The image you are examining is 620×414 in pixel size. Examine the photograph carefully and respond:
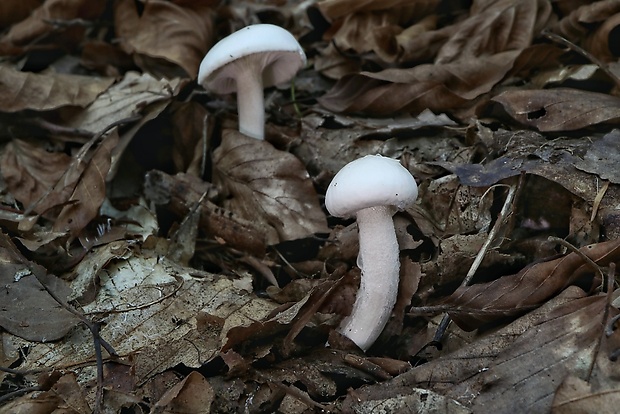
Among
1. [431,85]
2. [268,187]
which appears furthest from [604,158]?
[268,187]

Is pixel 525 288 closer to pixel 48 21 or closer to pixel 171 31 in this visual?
pixel 171 31

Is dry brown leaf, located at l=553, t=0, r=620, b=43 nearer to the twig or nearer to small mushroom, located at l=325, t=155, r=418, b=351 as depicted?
the twig

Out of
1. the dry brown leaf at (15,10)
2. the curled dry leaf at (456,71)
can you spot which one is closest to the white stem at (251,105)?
the curled dry leaf at (456,71)

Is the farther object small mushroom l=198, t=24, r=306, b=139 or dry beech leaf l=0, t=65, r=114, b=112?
dry beech leaf l=0, t=65, r=114, b=112

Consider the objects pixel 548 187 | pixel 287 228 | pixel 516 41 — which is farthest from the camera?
pixel 516 41

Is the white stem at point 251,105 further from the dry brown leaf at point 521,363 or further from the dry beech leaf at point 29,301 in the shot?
the dry brown leaf at point 521,363

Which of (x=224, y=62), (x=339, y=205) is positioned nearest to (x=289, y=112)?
(x=224, y=62)

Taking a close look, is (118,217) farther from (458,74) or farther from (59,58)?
(458,74)

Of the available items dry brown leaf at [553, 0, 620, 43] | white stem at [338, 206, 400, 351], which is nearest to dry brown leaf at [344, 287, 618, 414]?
white stem at [338, 206, 400, 351]
